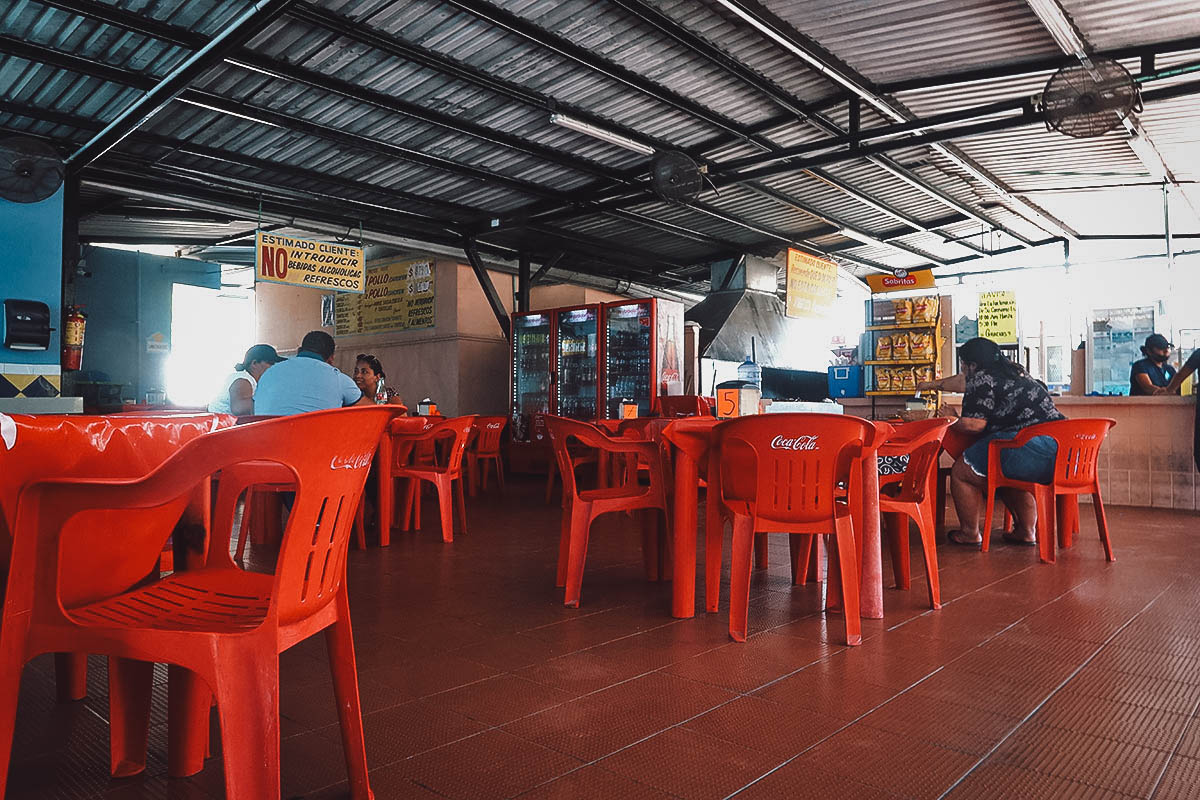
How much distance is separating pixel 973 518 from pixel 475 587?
341 centimetres

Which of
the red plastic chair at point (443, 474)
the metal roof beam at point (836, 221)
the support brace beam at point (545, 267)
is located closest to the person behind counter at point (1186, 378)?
the metal roof beam at point (836, 221)

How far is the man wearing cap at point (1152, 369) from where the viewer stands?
7.12 m

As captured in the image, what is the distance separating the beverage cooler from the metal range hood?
1721mm

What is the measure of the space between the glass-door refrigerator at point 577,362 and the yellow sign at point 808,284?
2517 millimetres

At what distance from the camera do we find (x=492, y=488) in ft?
30.0

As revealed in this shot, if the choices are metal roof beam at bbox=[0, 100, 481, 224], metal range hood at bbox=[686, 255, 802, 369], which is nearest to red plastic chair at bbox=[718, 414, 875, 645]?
metal roof beam at bbox=[0, 100, 481, 224]

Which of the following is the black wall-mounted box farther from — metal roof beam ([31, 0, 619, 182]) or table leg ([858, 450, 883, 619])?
table leg ([858, 450, 883, 619])

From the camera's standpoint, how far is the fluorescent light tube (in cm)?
657

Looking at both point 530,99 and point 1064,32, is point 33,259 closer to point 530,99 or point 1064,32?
point 530,99

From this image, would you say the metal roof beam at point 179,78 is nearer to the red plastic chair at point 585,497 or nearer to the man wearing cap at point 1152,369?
the red plastic chair at point 585,497


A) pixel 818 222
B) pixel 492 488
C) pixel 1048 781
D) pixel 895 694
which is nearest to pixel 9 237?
pixel 492 488

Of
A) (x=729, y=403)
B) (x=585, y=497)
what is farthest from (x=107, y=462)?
(x=729, y=403)

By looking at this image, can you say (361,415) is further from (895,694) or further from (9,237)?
(9,237)

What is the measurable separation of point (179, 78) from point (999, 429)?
20.2 ft
